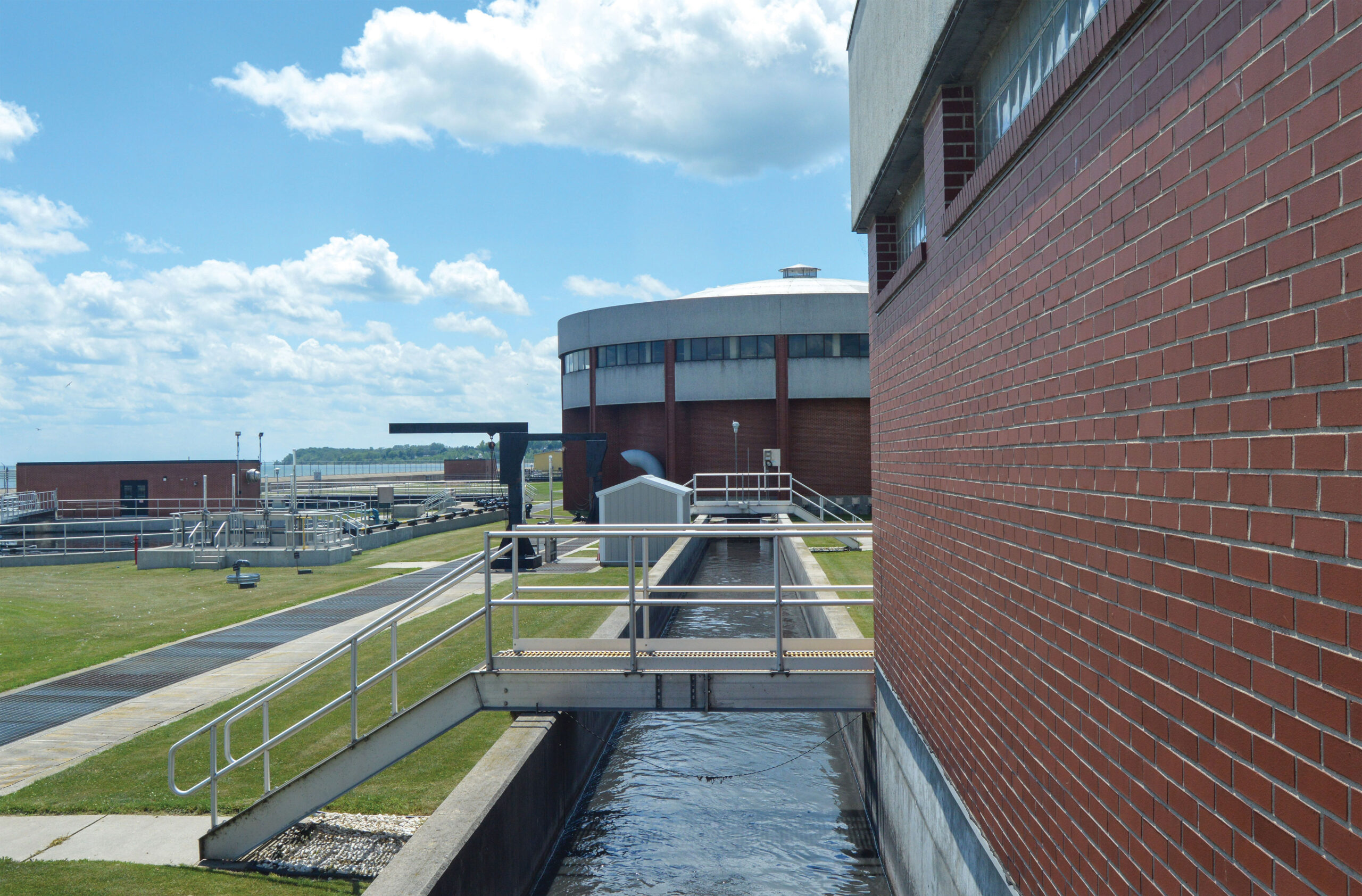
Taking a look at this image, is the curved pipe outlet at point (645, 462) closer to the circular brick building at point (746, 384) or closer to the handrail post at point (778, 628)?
the circular brick building at point (746, 384)

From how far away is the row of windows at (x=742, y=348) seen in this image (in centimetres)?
4188

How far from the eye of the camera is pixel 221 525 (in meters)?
31.8

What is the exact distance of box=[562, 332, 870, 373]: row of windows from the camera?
41875 mm

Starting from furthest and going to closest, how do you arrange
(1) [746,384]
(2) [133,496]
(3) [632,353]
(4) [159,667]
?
(2) [133,496] < (3) [632,353] < (1) [746,384] < (4) [159,667]

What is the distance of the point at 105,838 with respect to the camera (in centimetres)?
762

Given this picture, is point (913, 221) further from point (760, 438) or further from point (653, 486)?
point (760, 438)

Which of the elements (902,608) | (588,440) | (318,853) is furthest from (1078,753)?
(588,440)

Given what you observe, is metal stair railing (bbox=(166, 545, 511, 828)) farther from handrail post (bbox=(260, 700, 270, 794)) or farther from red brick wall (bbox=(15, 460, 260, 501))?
red brick wall (bbox=(15, 460, 260, 501))

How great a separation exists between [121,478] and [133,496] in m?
1.28

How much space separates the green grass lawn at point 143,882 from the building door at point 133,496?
165ft

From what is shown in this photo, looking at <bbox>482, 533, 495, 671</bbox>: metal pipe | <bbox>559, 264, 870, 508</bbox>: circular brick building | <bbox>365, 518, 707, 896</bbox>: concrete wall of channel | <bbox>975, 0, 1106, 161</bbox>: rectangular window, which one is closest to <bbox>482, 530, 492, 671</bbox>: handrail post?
<bbox>482, 533, 495, 671</bbox>: metal pipe

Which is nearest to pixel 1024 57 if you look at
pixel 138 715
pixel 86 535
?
pixel 138 715

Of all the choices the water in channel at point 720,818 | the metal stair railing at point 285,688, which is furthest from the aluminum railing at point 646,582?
the water in channel at point 720,818

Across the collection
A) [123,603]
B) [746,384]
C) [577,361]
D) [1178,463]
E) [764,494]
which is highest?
[577,361]
